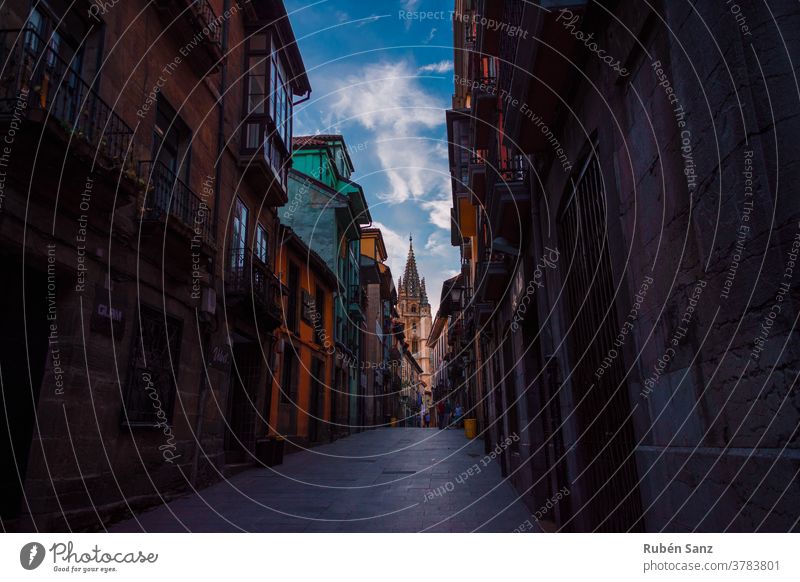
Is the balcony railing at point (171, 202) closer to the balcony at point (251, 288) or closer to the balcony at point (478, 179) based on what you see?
the balcony at point (251, 288)

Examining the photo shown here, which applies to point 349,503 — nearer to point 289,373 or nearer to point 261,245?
point 261,245

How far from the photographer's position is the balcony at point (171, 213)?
805 centimetres

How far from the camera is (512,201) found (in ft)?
25.2

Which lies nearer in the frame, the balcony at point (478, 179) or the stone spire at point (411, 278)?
the balcony at point (478, 179)

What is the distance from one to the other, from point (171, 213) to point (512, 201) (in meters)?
5.56

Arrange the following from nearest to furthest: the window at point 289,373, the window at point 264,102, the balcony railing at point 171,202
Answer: the balcony railing at point 171,202 < the window at point 264,102 < the window at point 289,373

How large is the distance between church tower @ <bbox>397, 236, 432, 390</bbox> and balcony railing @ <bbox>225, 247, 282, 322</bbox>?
79575mm

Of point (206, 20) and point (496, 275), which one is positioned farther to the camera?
point (496, 275)

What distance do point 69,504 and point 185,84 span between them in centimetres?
780

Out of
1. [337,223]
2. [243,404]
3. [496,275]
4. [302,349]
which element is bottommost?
[243,404]

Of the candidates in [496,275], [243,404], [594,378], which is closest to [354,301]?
[243,404]

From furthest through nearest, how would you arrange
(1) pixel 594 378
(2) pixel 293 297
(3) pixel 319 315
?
Answer: (3) pixel 319 315 < (2) pixel 293 297 < (1) pixel 594 378

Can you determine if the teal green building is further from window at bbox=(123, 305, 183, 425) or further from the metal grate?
the metal grate

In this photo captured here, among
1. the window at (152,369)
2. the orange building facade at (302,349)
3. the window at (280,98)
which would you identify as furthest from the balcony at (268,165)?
the window at (152,369)
